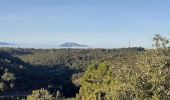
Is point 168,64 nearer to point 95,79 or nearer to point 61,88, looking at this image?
point 95,79

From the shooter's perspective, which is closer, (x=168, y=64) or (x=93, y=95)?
(x=168, y=64)

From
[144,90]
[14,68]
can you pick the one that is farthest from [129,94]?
[14,68]

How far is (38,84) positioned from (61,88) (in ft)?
43.4

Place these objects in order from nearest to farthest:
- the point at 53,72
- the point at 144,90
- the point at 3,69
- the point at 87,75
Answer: the point at 144,90 → the point at 87,75 → the point at 3,69 → the point at 53,72

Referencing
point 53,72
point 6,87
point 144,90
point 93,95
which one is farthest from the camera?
point 53,72

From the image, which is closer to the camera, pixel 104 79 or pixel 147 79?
pixel 147 79

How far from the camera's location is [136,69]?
31.3 m

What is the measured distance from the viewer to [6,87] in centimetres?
13350

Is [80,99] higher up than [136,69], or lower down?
lower down

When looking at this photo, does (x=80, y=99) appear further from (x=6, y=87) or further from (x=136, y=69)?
(x=136, y=69)

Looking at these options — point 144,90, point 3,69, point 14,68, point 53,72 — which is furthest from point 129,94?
point 53,72

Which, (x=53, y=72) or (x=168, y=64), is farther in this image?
(x=53, y=72)

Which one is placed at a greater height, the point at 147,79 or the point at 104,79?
the point at 147,79

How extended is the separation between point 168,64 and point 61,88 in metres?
110
